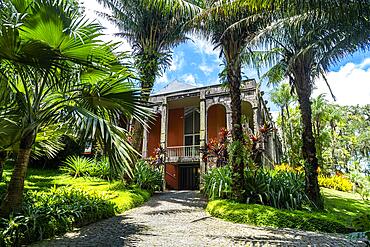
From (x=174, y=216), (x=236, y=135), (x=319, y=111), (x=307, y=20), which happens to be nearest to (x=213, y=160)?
(x=236, y=135)

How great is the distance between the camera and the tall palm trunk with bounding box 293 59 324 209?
28.2 ft

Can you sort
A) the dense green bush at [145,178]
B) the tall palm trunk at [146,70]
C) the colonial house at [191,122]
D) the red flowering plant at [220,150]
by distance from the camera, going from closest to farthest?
1. the tall palm trunk at [146,70]
2. the red flowering plant at [220,150]
3. the dense green bush at [145,178]
4. the colonial house at [191,122]

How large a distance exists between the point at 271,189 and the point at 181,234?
13.0 feet

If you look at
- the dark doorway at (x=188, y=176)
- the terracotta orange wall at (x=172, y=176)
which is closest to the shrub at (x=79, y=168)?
the terracotta orange wall at (x=172, y=176)

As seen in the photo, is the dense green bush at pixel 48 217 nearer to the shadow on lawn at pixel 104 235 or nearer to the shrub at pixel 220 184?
the shadow on lawn at pixel 104 235

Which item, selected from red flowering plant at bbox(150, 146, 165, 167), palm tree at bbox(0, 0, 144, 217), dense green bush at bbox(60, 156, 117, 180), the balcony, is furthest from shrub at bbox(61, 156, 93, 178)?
palm tree at bbox(0, 0, 144, 217)

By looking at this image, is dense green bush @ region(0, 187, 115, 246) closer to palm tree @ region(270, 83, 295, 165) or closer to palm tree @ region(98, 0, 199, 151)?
palm tree @ region(98, 0, 199, 151)

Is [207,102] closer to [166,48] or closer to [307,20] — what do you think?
[166,48]

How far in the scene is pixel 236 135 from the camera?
8.67 metres

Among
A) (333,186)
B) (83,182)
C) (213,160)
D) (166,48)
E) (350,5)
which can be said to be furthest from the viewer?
(333,186)

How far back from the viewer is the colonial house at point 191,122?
16.1 meters

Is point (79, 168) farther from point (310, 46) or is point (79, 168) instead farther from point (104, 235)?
point (310, 46)

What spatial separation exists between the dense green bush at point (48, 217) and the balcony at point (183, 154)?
33.1ft

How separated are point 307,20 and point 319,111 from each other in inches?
787
